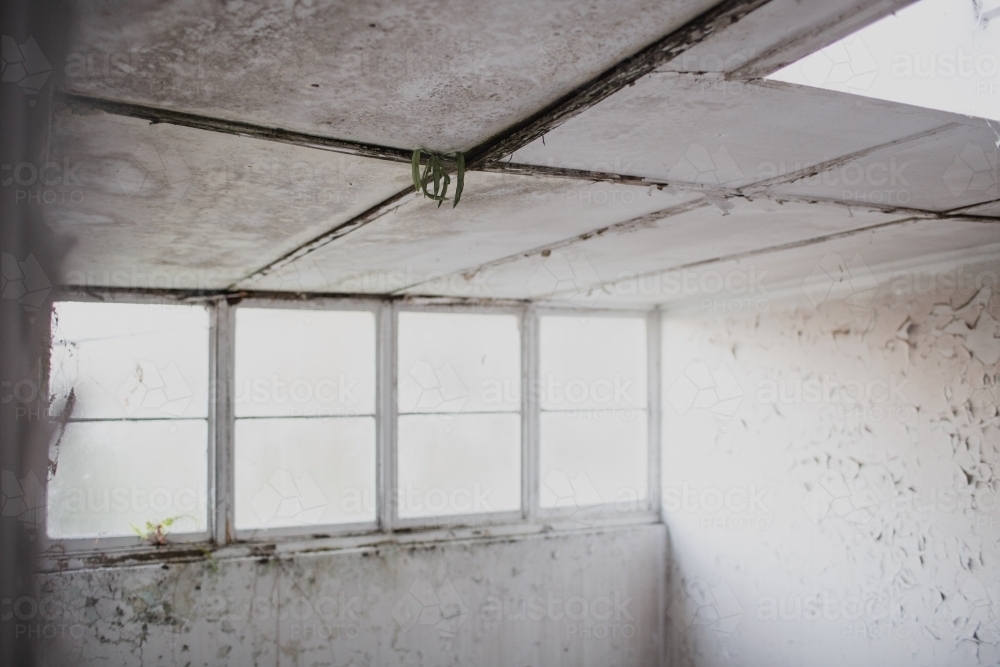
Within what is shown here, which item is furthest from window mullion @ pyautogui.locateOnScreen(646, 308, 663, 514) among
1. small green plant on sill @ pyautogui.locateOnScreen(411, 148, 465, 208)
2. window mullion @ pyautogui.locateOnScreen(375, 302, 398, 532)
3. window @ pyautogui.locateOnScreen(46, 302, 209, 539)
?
small green plant on sill @ pyautogui.locateOnScreen(411, 148, 465, 208)

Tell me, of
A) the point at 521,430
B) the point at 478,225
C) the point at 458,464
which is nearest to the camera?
the point at 478,225

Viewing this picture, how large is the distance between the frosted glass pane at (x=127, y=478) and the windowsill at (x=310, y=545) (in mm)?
108

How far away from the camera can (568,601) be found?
4.35 metres

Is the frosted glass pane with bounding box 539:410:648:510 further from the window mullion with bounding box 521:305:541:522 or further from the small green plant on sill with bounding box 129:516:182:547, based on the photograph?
the small green plant on sill with bounding box 129:516:182:547

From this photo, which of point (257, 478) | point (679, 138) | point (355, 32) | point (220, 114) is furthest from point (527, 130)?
point (257, 478)

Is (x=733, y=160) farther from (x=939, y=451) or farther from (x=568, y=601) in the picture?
(x=568, y=601)

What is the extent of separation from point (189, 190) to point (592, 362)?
3256mm

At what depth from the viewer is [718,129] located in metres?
1.40

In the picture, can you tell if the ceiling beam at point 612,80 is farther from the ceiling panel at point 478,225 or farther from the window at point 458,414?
the window at point 458,414

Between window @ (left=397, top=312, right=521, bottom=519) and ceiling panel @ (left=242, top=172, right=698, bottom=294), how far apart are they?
0.98 m

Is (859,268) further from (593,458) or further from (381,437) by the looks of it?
(381,437)

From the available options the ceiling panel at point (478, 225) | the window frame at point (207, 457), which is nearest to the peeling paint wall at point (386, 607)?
the window frame at point (207, 457)

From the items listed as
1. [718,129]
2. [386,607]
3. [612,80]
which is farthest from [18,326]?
[386,607]

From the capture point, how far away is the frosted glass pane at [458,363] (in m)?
4.30
